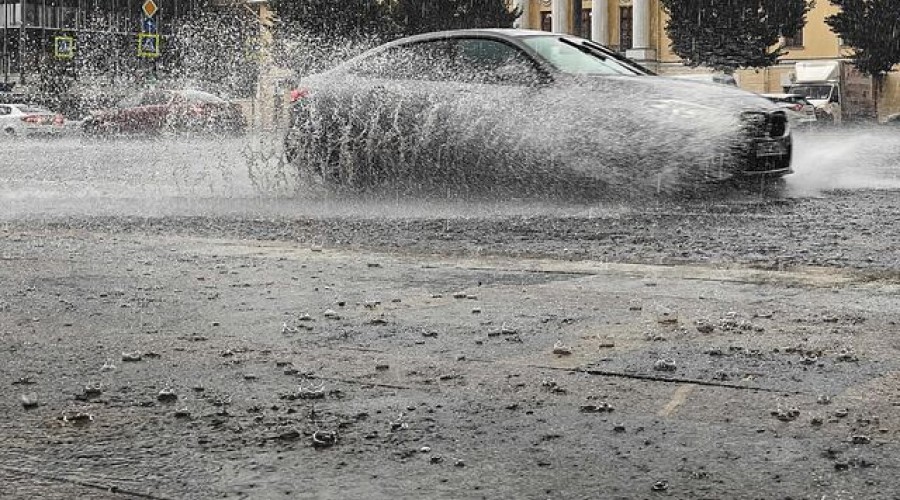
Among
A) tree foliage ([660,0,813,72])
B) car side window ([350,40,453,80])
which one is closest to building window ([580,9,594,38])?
tree foliage ([660,0,813,72])

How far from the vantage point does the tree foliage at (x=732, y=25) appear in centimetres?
4666

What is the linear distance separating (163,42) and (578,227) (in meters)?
62.0

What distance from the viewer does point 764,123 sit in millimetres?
10977

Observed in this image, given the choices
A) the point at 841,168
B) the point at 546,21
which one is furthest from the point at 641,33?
the point at 841,168

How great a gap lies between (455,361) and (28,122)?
128 feet

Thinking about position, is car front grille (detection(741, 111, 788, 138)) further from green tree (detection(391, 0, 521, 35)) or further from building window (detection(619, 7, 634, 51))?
building window (detection(619, 7, 634, 51))

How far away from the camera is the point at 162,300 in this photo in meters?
5.91

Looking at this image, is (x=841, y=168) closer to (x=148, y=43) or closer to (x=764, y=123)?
(x=764, y=123)

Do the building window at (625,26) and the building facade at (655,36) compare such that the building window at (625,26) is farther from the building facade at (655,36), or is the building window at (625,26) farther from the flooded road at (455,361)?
the flooded road at (455,361)

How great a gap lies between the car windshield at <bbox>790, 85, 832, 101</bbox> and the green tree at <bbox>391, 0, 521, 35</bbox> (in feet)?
33.0

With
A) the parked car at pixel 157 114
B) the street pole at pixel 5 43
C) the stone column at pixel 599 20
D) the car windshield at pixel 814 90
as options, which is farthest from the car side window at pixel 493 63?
the street pole at pixel 5 43

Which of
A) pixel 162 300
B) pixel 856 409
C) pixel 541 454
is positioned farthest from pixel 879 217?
pixel 541 454

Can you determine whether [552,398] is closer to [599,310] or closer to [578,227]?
[599,310]

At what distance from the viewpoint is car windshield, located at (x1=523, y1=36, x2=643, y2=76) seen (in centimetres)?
1127
